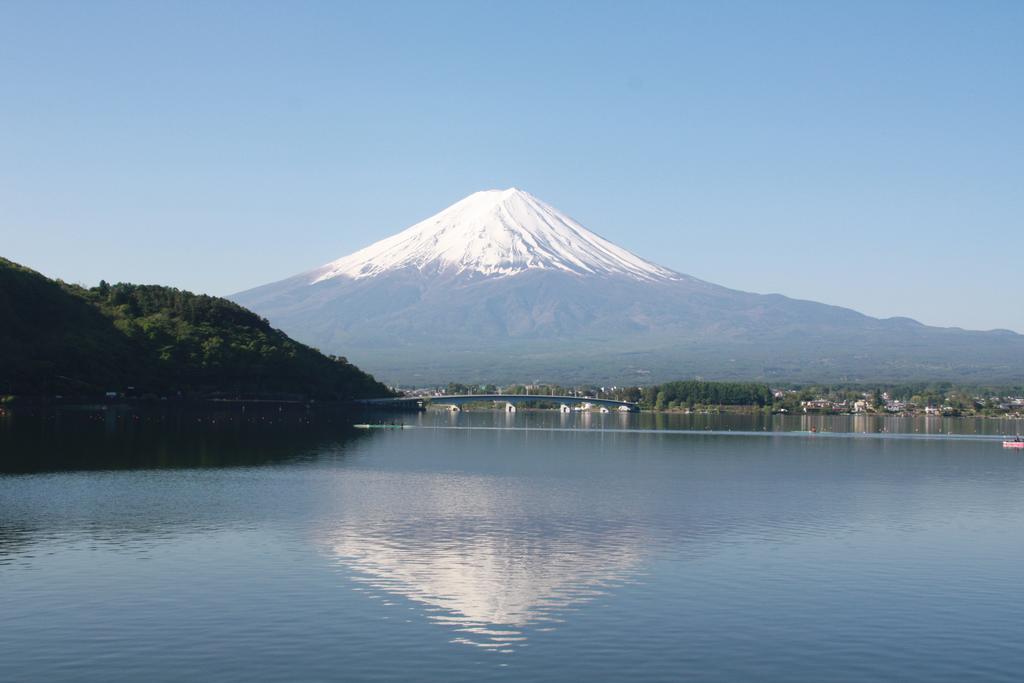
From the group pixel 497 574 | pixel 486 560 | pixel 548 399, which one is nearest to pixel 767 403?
pixel 548 399

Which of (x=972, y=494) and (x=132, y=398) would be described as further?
(x=132, y=398)

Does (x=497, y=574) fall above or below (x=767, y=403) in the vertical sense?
below

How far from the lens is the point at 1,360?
82.2 meters

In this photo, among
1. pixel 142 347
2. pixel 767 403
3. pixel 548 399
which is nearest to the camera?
pixel 142 347

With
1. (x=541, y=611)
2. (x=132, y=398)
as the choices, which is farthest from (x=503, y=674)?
(x=132, y=398)

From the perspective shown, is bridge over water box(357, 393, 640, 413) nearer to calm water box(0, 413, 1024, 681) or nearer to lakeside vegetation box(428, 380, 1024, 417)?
lakeside vegetation box(428, 380, 1024, 417)

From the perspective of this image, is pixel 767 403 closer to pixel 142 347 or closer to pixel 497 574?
pixel 142 347

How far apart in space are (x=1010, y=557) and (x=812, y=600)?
27.2 feet

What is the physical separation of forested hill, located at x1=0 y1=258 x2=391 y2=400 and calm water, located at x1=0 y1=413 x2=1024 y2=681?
39717 millimetres

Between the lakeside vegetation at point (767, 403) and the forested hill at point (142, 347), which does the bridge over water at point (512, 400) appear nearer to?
the lakeside vegetation at point (767, 403)

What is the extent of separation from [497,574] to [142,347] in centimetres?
8245

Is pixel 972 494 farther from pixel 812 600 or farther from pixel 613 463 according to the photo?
pixel 812 600

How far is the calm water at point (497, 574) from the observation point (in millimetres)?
17609

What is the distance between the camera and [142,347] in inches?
3947
